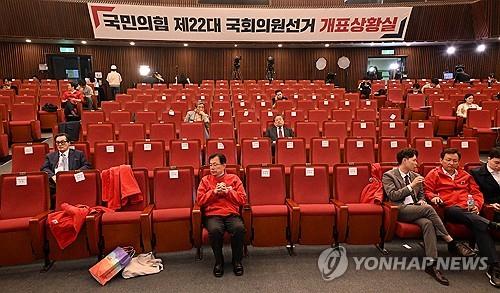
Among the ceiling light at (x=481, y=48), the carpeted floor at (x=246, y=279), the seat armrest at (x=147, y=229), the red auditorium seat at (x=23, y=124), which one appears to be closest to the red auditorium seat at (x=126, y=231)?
the seat armrest at (x=147, y=229)

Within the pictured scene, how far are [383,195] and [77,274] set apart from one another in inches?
112

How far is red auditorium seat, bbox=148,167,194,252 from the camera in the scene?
10.3 feet

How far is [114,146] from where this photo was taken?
4.39 m

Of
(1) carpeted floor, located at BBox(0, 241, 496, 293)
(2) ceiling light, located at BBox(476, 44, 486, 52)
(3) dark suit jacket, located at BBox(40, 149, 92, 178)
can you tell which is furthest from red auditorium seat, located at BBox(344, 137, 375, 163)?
(2) ceiling light, located at BBox(476, 44, 486, 52)

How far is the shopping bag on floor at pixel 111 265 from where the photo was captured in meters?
2.84

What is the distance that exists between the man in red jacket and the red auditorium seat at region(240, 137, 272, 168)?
→ 3.54ft

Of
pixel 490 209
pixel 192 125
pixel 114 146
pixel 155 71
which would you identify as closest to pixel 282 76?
pixel 155 71

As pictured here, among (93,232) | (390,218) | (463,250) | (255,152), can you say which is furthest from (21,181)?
(463,250)

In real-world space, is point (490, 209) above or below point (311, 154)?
below

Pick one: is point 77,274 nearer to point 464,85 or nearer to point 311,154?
point 311,154

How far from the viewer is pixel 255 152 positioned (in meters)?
4.49

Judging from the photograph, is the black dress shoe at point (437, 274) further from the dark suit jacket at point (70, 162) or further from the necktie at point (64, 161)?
the necktie at point (64, 161)

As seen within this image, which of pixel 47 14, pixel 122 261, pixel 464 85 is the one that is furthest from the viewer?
pixel 47 14

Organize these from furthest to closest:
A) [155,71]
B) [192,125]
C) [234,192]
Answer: [155,71], [192,125], [234,192]
